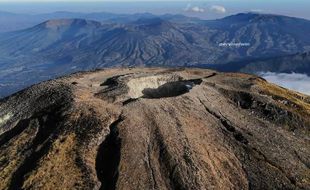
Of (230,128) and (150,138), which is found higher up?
(150,138)

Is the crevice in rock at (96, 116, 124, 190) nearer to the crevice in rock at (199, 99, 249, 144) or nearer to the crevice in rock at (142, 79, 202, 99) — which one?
the crevice in rock at (199, 99, 249, 144)

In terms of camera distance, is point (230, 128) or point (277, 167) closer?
point (277, 167)

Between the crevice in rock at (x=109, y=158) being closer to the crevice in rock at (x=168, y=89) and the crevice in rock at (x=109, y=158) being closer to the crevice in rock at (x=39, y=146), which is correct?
the crevice in rock at (x=39, y=146)

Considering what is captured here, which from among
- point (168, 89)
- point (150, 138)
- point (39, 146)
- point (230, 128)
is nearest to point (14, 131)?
point (39, 146)

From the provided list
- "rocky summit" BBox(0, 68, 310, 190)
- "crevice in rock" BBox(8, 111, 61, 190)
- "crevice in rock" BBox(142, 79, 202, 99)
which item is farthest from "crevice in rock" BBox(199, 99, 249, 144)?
"crevice in rock" BBox(8, 111, 61, 190)

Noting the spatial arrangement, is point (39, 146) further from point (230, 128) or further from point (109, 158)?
point (230, 128)

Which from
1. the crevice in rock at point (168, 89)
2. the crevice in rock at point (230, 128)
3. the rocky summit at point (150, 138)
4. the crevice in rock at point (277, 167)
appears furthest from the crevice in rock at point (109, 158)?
the crevice in rock at point (168, 89)

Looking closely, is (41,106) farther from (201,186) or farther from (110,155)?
(201,186)
